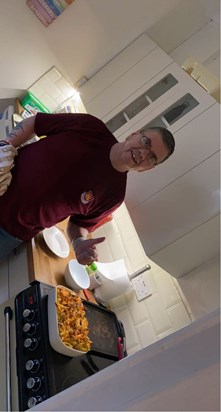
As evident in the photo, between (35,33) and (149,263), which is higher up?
(35,33)

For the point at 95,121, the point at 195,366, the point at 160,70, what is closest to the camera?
the point at 195,366

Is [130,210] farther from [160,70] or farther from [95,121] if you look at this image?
[160,70]

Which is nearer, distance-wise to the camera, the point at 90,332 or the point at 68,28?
the point at 90,332

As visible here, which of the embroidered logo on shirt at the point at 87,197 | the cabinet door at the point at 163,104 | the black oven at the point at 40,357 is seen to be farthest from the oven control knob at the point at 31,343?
the cabinet door at the point at 163,104

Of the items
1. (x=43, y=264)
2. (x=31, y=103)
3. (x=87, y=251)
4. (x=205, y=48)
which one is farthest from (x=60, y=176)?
(x=205, y=48)

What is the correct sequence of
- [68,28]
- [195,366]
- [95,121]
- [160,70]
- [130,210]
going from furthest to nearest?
[68,28] < [160,70] < [130,210] < [95,121] < [195,366]

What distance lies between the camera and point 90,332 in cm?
131

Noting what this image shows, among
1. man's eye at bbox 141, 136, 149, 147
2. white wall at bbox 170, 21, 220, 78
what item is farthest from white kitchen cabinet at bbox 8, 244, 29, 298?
white wall at bbox 170, 21, 220, 78

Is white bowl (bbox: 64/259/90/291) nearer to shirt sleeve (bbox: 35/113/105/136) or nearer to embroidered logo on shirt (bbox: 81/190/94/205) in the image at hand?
embroidered logo on shirt (bbox: 81/190/94/205)

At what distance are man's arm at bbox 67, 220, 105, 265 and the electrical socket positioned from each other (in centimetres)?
42

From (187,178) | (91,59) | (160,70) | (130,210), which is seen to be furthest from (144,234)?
(91,59)

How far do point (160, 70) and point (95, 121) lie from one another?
0.57 m

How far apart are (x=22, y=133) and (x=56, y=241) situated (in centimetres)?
54

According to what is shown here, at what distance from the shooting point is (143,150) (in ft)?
3.83
